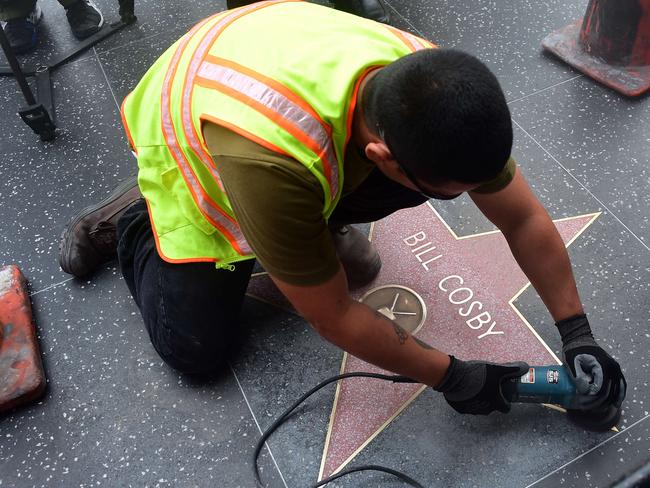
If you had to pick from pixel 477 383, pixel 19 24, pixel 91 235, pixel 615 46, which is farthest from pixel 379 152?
pixel 19 24

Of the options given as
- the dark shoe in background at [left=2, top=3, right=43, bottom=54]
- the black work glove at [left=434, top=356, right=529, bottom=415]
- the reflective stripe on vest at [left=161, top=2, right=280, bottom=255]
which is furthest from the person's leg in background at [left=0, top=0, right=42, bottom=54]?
the black work glove at [left=434, top=356, right=529, bottom=415]

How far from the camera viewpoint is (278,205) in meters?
Result: 1.09

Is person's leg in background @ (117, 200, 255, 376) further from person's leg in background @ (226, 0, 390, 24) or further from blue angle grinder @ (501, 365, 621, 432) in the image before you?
person's leg in background @ (226, 0, 390, 24)

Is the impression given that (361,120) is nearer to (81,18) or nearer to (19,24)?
(81,18)

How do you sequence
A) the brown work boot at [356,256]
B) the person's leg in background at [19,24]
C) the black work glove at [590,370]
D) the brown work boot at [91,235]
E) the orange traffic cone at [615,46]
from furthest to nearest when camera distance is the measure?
the person's leg in background at [19,24] < the orange traffic cone at [615,46] < the brown work boot at [91,235] < the brown work boot at [356,256] < the black work glove at [590,370]

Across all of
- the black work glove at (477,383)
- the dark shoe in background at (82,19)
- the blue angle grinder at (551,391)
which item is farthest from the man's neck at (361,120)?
the dark shoe in background at (82,19)

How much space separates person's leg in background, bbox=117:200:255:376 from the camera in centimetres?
155

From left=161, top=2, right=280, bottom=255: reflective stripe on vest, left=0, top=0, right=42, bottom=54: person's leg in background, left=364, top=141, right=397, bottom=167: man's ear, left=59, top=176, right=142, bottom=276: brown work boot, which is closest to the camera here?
left=364, top=141, right=397, bottom=167: man's ear

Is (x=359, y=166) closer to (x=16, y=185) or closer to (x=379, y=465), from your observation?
(x=379, y=465)

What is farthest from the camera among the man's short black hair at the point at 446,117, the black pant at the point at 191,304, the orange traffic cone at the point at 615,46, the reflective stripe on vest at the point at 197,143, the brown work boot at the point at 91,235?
the orange traffic cone at the point at 615,46

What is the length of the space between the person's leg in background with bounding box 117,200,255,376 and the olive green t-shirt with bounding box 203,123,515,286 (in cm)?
42

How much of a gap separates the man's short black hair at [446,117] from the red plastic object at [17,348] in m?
1.17

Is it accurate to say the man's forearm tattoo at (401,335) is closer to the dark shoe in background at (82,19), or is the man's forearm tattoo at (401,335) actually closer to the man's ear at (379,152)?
the man's ear at (379,152)

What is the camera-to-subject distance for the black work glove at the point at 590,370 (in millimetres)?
1361
